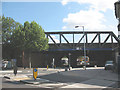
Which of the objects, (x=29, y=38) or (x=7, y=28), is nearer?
(x=29, y=38)

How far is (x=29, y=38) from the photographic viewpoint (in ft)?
115

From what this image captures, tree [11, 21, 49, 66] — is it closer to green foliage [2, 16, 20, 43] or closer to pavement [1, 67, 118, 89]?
green foliage [2, 16, 20, 43]

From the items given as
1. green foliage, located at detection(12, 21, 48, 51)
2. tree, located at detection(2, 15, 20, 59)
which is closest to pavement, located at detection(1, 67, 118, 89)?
green foliage, located at detection(12, 21, 48, 51)

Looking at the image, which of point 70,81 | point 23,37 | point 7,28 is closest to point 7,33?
point 7,28

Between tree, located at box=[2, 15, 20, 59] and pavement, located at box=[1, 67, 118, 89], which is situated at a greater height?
tree, located at box=[2, 15, 20, 59]

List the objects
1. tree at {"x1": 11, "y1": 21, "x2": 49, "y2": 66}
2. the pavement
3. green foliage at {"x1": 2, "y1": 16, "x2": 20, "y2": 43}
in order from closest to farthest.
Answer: the pavement, tree at {"x1": 11, "y1": 21, "x2": 49, "y2": 66}, green foliage at {"x1": 2, "y1": 16, "x2": 20, "y2": 43}

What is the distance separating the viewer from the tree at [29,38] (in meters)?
34.5

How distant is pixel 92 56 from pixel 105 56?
14.5 ft

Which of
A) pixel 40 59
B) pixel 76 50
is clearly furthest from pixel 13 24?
pixel 76 50

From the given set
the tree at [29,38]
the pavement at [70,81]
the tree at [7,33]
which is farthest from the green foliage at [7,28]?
the pavement at [70,81]

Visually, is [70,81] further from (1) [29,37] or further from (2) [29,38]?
(1) [29,37]

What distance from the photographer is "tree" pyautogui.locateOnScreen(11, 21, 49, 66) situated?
113 feet

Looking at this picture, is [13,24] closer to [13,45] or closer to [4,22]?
[4,22]

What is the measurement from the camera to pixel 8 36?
37594 millimetres
